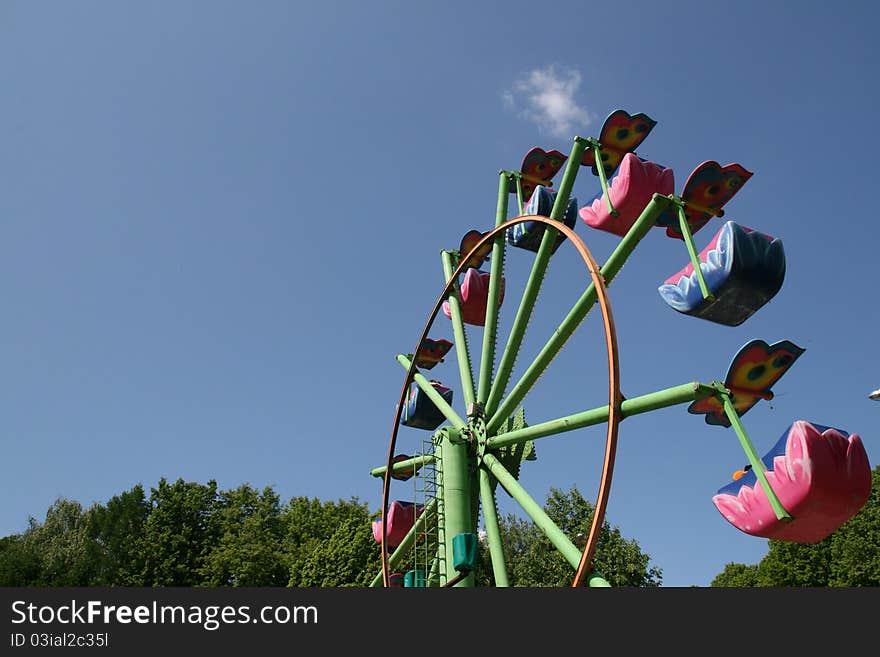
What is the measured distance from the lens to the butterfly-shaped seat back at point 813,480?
275 inches

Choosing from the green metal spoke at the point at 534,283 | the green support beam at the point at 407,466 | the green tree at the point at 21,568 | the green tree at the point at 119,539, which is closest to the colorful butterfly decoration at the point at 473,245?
the green metal spoke at the point at 534,283

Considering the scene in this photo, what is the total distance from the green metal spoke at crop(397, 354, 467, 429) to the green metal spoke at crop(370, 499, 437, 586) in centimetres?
147

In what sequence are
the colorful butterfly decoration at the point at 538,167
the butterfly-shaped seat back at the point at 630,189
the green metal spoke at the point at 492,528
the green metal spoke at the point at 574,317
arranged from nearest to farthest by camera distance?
1. the green metal spoke at the point at 574,317
2. the green metal spoke at the point at 492,528
3. the butterfly-shaped seat back at the point at 630,189
4. the colorful butterfly decoration at the point at 538,167

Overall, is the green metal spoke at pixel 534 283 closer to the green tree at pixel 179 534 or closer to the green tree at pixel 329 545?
the green tree at pixel 329 545

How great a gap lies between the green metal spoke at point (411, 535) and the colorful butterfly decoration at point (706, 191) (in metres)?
5.77

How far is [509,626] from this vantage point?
Answer: 528 centimetres

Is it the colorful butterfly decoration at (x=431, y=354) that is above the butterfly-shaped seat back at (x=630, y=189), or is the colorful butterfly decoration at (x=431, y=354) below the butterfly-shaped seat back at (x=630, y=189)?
below

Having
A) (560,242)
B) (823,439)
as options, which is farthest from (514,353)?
(823,439)

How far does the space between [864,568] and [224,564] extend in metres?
24.0

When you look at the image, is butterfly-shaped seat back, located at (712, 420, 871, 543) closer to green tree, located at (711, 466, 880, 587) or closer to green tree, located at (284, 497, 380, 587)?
green tree, located at (711, 466, 880, 587)

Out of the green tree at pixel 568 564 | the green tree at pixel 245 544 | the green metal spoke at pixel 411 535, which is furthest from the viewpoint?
the green tree at pixel 245 544

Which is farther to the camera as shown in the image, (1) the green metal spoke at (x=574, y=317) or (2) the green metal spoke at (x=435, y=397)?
(2) the green metal spoke at (x=435, y=397)

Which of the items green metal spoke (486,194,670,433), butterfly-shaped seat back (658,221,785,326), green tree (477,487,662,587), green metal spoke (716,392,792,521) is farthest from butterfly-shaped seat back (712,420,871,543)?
green tree (477,487,662,587)

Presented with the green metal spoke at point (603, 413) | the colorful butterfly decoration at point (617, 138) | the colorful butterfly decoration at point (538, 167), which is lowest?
the green metal spoke at point (603, 413)
